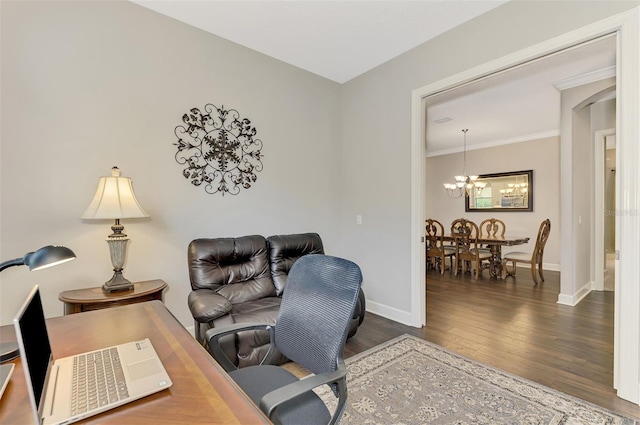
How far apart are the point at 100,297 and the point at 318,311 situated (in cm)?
159

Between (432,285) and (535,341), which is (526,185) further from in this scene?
(535,341)

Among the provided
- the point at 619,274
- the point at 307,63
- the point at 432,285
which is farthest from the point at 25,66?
the point at 432,285

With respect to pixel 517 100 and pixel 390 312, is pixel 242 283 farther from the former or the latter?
pixel 517 100

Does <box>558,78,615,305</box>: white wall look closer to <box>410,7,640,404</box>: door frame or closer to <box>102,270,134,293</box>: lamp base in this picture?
<box>410,7,640,404</box>: door frame

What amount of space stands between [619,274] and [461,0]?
228 centimetres

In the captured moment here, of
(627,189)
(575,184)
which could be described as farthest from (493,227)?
(627,189)

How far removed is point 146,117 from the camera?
2520 mm

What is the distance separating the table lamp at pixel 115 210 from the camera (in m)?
2.03

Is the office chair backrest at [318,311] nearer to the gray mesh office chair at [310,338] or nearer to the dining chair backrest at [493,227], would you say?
the gray mesh office chair at [310,338]

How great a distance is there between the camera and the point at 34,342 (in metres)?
0.73

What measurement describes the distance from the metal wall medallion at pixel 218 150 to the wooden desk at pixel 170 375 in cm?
168

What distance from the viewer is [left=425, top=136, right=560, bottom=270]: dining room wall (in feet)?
19.0

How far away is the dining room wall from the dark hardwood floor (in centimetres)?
197

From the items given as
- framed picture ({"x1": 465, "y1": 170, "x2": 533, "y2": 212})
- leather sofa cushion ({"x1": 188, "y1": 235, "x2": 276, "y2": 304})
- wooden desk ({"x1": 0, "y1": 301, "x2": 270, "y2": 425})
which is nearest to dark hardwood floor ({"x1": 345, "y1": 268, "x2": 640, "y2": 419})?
leather sofa cushion ({"x1": 188, "y1": 235, "x2": 276, "y2": 304})
